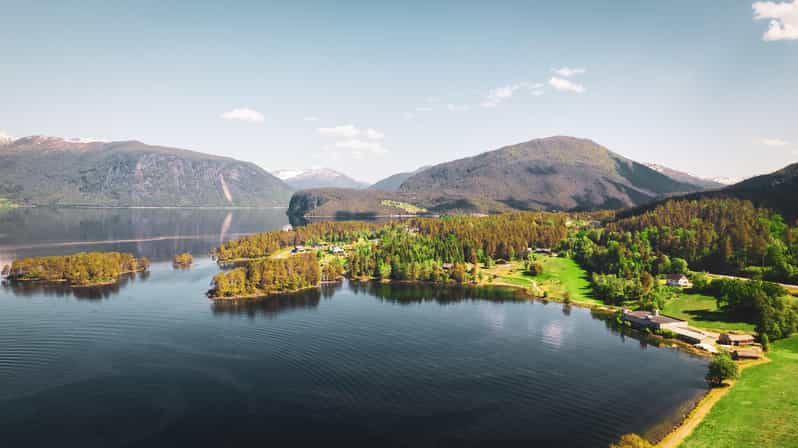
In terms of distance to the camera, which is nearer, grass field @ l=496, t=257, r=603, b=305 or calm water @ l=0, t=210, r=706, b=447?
calm water @ l=0, t=210, r=706, b=447

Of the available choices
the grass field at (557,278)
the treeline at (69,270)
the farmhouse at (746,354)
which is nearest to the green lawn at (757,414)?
the farmhouse at (746,354)

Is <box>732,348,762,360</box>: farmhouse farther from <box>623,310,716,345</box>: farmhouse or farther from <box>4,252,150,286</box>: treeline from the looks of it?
<box>4,252,150,286</box>: treeline

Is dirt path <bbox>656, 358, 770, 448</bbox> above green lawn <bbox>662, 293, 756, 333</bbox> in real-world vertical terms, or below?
below

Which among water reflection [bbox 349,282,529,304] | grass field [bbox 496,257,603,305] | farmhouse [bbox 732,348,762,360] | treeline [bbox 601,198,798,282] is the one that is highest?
treeline [bbox 601,198,798,282]

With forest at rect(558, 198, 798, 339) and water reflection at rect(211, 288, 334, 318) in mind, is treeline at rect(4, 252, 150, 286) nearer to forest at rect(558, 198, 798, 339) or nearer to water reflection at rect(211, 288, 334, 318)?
water reflection at rect(211, 288, 334, 318)

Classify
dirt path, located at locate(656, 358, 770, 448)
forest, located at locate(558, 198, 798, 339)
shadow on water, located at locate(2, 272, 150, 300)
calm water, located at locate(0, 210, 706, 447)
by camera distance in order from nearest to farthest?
dirt path, located at locate(656, 358, 770, 448) → calm water, located at locate(0, 210, 706, 447) → forest, located at locate(558, 198, 798, 339) → shadow on water, located at locate(2, 272, 150, 300)

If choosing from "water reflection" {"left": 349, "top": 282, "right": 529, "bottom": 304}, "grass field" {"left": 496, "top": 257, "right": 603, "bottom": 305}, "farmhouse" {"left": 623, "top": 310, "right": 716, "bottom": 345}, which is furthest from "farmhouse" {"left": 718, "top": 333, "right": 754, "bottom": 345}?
"water reflection" {"left": 349, "top": 282, "right": 529, "bottom": 304}

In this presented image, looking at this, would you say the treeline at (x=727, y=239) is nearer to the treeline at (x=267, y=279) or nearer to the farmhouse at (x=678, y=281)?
the farmhouse at (x=678, y=281)

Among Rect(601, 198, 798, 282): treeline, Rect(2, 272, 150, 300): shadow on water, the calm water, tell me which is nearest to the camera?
the calm water
